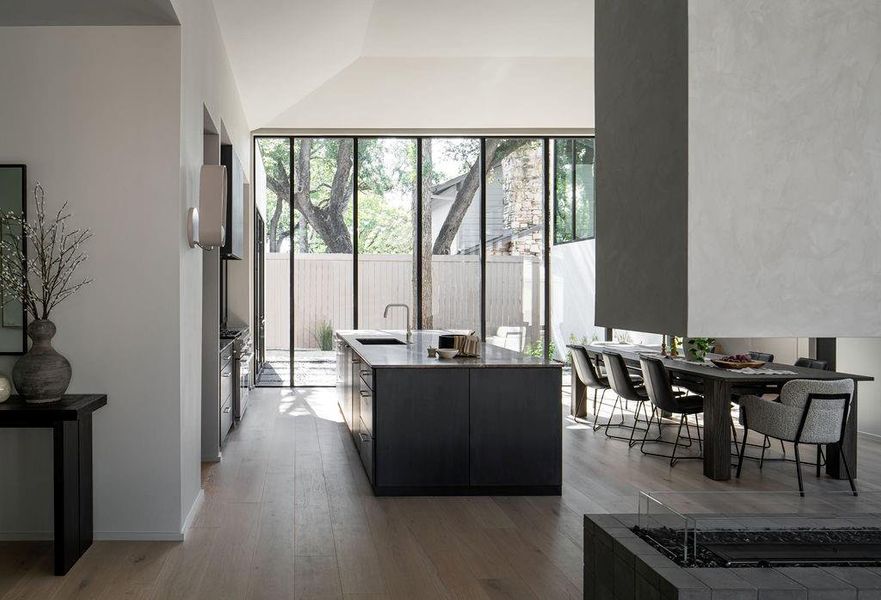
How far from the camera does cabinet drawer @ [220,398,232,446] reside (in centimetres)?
557

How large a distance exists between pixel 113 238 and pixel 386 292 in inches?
230

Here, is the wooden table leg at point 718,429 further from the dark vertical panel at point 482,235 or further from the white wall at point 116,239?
the dark vertical panel at point 482,235

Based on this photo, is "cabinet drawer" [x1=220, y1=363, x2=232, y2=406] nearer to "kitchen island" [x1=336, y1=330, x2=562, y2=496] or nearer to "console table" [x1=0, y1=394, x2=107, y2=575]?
"kitchen island" [x1=336, y1=330, x2=562, y2=496]

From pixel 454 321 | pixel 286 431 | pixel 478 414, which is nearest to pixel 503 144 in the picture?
pixel 454 321

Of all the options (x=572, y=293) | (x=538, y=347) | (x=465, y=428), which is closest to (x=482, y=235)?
(x=572, y=293)

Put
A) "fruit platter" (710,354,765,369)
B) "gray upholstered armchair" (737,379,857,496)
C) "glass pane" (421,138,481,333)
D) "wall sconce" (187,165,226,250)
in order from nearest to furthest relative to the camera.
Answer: "wall sconce" (187,165,226,250), "gray upholstered armchair" (737,379,857,496), "fruit platter" (710,354,765,369), "glass pane" (421,138,481,333)

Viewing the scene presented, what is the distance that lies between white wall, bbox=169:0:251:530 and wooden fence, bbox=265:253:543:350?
14.6ft

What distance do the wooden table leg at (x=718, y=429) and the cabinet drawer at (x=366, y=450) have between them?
2.26m

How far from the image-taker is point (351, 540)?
12.0 feet

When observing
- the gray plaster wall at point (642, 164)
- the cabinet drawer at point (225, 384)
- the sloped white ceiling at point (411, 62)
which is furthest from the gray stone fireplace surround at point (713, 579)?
the sloped white ceiling at point (411, 62)

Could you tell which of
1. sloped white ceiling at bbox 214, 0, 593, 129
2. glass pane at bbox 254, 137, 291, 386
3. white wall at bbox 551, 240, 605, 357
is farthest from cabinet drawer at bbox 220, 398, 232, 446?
white wall at bbox 551, 240, 605, 357

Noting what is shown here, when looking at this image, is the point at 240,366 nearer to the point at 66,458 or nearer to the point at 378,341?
the point at 378,341

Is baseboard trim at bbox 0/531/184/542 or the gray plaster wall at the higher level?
the gray plaster wall

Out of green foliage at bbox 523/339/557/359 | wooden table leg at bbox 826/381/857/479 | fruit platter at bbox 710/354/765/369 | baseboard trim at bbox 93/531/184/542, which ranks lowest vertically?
baseboard trim at bbox 93/531/184/542
